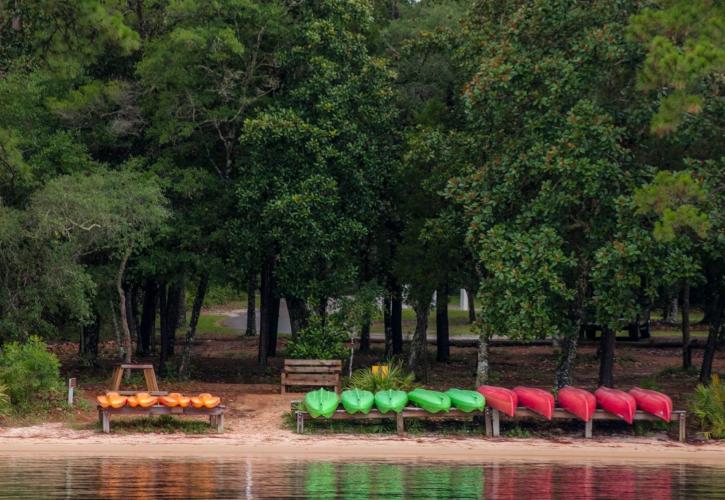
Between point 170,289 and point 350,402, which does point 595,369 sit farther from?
point 350,402

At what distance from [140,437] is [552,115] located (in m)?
11.1

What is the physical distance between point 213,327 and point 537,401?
117 ft

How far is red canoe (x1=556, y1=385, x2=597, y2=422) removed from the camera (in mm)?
23438

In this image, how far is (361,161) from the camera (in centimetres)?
3178

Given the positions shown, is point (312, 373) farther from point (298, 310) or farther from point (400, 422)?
point (298, 310)

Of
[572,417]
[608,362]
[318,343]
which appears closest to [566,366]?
[608,362]

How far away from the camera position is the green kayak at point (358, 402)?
918 inches

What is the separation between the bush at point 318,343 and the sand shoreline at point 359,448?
6141mm

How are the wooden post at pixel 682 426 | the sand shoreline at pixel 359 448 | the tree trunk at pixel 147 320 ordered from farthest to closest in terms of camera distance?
the tree trunk at pixel 147 320, the wooden post at pixel 682 426, the sand shoreline at pixel 359 448

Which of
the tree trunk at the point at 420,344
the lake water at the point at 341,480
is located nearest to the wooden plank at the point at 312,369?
the tree trunk at the point at 420,344

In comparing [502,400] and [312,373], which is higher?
[312,373]

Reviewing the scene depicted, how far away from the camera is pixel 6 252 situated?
2697cm

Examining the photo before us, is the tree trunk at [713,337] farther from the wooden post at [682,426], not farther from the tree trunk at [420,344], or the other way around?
the wooden post at [682,426]

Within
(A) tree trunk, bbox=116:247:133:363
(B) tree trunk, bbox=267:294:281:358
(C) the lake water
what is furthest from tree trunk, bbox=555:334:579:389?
(B) tree trunk, bbox=267:294:281:358
